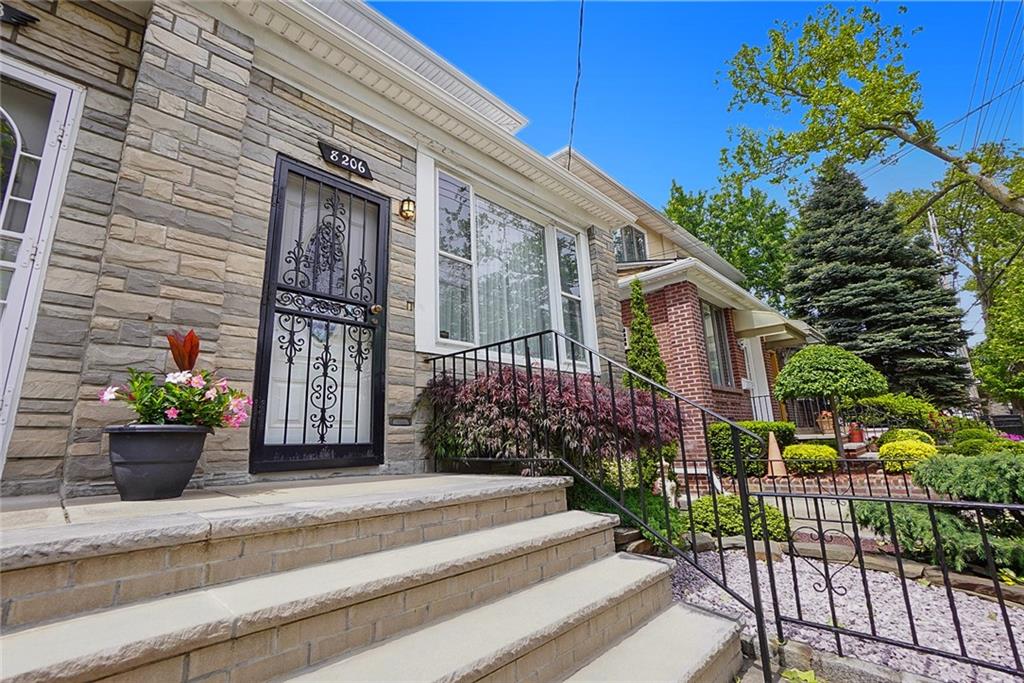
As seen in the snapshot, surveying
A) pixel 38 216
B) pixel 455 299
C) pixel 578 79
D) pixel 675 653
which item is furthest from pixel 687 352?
pixel 38 216

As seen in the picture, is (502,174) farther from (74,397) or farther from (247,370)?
(74,397)

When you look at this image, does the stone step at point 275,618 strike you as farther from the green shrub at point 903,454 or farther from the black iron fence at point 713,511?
the green shrub at point 903,454

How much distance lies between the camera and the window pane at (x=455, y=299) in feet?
13.1

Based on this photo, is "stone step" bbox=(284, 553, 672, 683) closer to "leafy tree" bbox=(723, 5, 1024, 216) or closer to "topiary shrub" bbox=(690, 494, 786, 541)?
"topiary shrub" bbox=(690, 494, 786, 541)

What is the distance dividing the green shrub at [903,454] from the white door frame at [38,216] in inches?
335

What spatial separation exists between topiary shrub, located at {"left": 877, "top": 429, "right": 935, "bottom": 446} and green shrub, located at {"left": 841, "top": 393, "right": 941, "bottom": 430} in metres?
0.95

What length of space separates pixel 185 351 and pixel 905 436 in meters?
9.31

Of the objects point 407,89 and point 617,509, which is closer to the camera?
point 617,509

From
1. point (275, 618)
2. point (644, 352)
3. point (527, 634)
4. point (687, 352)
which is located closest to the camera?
point (275, 618)

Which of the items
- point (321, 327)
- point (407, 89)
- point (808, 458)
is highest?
point (407, 89)

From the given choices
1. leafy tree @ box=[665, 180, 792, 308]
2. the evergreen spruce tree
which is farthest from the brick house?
leafy tree @ box=[665, 180, 792, 308]

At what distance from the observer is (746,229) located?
17.9m

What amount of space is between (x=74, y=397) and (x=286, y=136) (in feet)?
6.95

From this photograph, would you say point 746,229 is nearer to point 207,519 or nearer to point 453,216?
point 453,216
